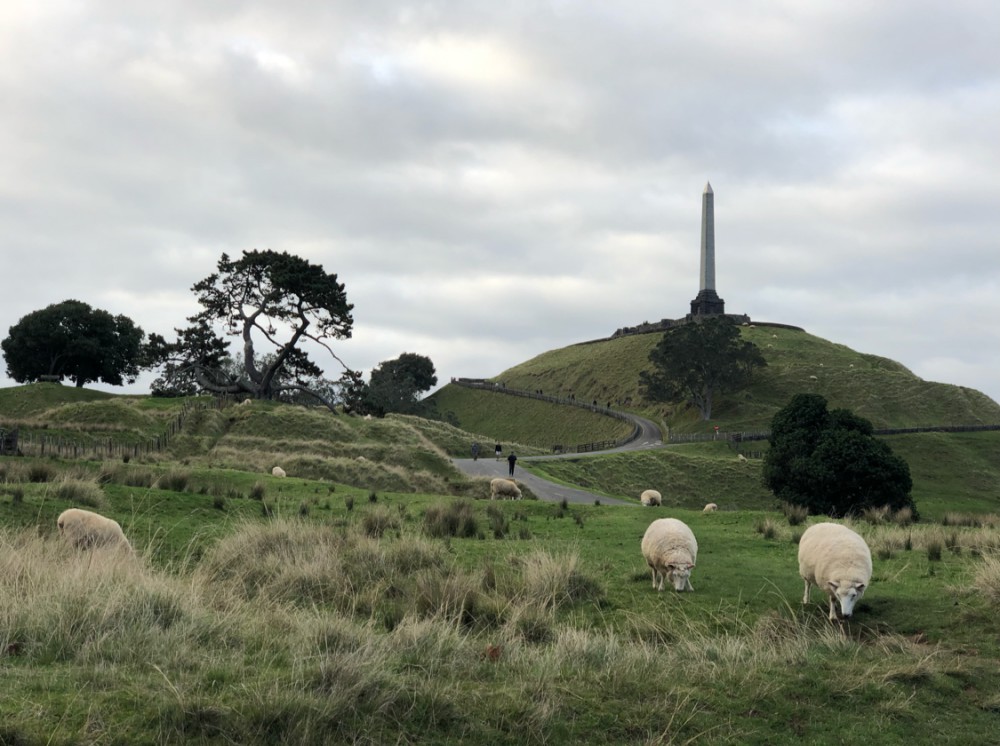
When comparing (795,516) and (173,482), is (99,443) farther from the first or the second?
(795,516)

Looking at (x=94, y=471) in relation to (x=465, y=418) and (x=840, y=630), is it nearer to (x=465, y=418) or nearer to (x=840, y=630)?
(x=840, y=630)

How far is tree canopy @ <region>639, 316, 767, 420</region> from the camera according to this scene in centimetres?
10919

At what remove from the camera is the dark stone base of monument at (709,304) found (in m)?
141

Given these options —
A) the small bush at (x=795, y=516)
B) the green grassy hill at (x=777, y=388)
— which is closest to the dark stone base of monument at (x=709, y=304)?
the green grassy hill at (x=777, y=388)

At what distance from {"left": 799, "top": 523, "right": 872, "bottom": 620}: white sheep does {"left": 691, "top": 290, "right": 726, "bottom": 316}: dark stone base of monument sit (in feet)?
434

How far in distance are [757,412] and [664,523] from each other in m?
96.6

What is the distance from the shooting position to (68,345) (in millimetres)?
83438

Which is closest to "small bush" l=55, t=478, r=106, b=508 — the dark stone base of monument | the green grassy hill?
the green grassy hill

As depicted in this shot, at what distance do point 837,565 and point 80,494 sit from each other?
15.1 meters

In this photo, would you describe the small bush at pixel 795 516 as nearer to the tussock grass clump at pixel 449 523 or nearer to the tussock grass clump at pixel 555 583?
the tussock grass clump at pixel 449 523

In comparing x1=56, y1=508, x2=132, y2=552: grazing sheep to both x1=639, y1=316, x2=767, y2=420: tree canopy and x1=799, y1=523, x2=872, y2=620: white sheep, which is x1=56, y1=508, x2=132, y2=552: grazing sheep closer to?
x1=799, y1=523, x2=872, y2=620: white sheep

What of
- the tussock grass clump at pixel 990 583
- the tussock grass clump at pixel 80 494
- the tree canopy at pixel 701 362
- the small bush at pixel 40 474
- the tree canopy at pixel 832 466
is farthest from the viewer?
the tree canopy at pixel 701 362

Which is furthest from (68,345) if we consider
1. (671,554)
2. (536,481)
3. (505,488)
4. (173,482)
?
(671,554)

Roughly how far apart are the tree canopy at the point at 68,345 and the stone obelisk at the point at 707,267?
8443 centimetres
